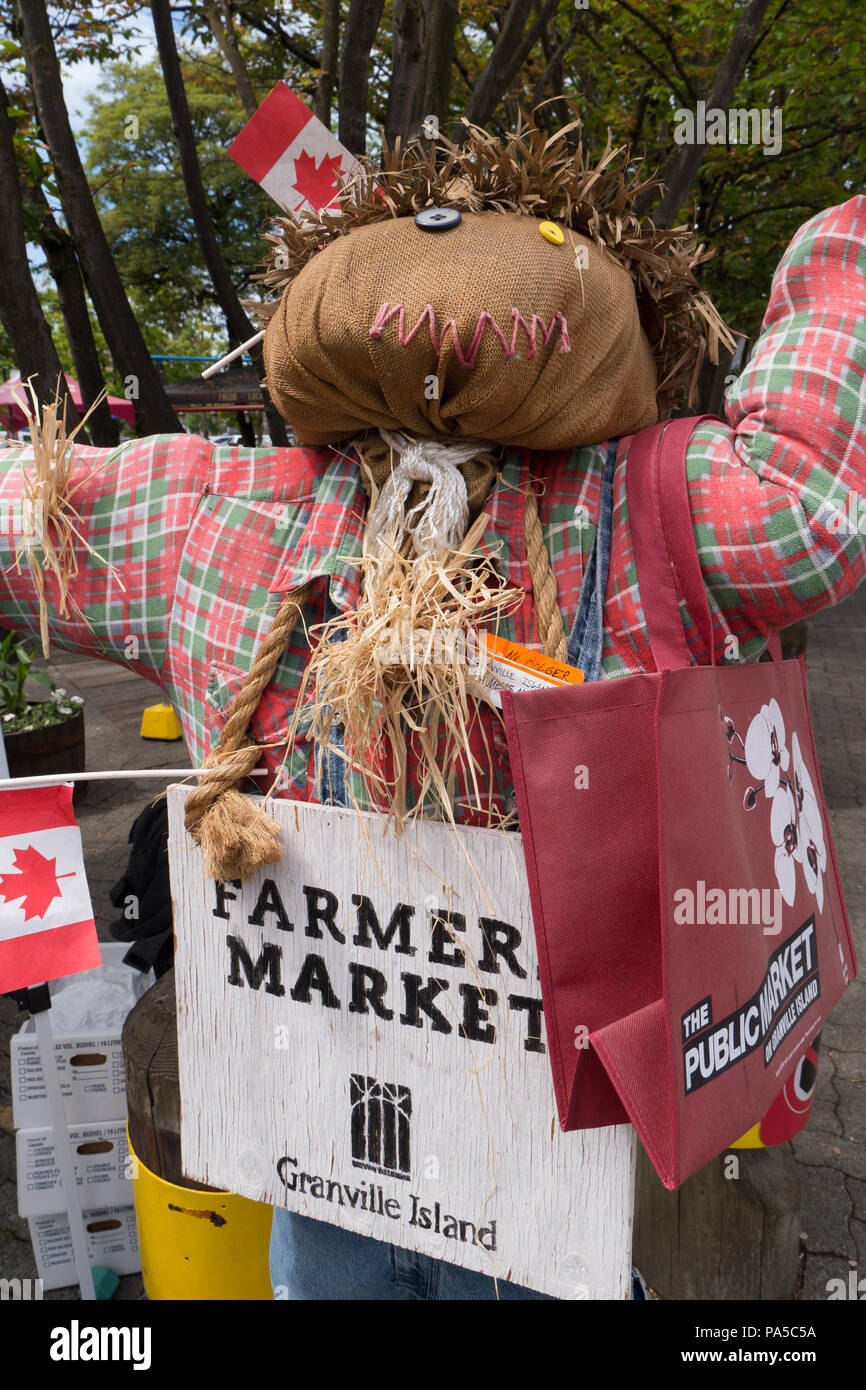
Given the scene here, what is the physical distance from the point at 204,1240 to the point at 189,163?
15.4 feet

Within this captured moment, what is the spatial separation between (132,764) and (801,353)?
529 centimetres

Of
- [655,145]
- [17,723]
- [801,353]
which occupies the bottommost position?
[17,723]

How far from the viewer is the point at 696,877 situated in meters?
1.07

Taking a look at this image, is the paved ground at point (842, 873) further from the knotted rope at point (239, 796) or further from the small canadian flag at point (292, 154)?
the small canadian flag at point (292, 154)

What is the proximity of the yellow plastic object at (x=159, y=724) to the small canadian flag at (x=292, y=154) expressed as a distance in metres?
4.92

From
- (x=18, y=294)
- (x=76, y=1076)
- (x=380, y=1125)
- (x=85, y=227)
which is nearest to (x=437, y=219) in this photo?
(x=380, y=1125)

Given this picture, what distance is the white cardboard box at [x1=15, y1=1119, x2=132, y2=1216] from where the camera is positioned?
2146mm

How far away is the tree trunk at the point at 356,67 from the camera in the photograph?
3449mm
